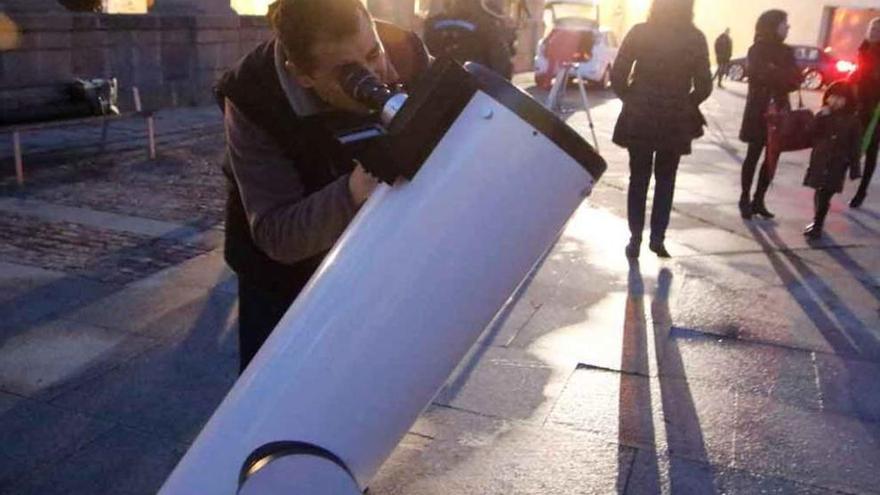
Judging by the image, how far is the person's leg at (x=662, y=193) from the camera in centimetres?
547

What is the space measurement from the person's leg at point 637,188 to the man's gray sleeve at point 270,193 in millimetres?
3905

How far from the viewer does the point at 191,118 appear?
1138 cm

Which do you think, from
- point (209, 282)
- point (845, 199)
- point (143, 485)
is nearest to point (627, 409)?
point (143, 485)

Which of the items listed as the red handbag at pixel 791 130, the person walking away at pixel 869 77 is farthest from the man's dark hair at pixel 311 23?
the person walking away at pixel 869 77

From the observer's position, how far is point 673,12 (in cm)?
528

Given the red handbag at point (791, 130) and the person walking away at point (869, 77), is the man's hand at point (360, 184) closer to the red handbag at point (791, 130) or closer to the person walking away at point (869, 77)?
the red handbag at point (791, 130)

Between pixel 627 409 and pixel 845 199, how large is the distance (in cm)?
555

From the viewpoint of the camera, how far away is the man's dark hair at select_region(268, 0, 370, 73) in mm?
1642

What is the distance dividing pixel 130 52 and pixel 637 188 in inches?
307

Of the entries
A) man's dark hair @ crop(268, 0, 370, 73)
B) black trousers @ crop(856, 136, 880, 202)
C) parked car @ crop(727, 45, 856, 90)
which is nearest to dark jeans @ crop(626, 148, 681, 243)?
black trousers @ crop(856, 136, 880, 202)

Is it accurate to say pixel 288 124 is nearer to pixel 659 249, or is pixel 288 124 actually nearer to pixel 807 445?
pixel 807 445

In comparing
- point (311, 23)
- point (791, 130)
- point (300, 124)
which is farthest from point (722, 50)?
point (311, 23)

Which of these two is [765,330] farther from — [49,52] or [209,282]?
[49,52]

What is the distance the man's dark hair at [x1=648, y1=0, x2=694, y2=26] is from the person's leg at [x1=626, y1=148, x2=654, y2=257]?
0.78m
